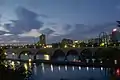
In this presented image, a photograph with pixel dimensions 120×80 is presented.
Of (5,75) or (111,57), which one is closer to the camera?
(5,75)

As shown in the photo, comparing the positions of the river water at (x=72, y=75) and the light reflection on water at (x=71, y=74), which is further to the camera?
the light reflection on water at (x=71, y=74)

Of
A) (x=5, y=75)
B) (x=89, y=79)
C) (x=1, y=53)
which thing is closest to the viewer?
(x=5, y=75)

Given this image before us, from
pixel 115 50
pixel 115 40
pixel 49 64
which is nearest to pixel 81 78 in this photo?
pixel 115 50

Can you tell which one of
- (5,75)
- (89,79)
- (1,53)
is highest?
(1,53)

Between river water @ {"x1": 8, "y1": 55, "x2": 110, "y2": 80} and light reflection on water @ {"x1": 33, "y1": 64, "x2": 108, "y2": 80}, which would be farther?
light reflection on water @ {"x1": 33, "y1": 64, "x2": 108, "y2": 80}

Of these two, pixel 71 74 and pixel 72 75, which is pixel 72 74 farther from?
pixel 72 75

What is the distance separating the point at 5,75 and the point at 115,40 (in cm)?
12801

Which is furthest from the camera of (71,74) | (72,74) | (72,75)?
(71,74)

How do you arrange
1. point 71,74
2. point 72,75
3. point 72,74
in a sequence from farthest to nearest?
point 71,74 < point 72,74 < point 72,75

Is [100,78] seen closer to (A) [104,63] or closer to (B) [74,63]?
(A) [104,63]

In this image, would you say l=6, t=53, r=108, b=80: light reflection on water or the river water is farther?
l=6, t=53, r=108, b=80: light reflection on water

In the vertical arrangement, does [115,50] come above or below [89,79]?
above

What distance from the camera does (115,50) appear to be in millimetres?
98688

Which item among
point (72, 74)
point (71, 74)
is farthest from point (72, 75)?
point (71, 74)
